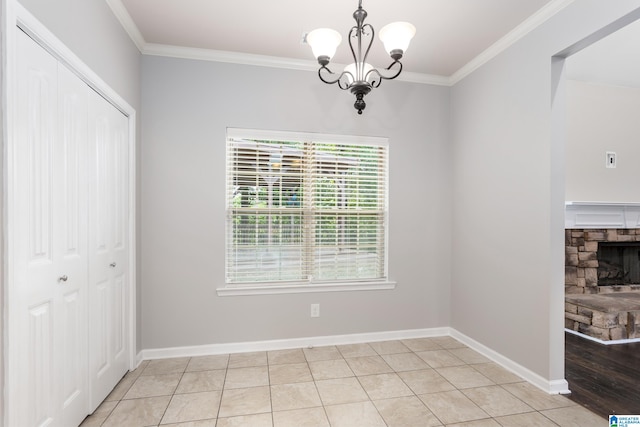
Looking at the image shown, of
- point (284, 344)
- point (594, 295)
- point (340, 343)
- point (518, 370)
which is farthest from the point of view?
point (594, 295)

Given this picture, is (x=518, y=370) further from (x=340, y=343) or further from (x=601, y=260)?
(x=601, y=260)

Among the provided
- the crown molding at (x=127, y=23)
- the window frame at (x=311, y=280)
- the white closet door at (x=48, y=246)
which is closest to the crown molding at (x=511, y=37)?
the window frame at (x=311, y=280)

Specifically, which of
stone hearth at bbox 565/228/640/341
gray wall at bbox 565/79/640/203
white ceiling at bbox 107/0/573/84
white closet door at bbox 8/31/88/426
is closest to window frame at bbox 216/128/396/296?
white ceiling at bbox 107/0/573/84

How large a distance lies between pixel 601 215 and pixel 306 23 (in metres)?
4.17

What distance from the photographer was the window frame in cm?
303

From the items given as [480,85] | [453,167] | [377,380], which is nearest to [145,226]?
[377,380]

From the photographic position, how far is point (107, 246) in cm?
225

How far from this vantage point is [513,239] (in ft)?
8.84

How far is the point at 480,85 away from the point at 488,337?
2.35m

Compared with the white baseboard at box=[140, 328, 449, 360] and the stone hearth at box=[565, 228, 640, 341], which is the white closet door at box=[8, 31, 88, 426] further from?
the stone hearth at box=[565, 228, 640, 341]

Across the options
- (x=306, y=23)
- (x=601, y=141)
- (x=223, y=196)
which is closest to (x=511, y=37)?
(x=306, y=23)

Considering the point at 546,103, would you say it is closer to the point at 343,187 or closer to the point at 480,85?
the point at 480,85

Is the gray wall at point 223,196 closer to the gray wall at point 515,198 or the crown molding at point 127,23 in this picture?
the crown molding at point 127,23

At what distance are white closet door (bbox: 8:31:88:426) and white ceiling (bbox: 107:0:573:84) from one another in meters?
0.95
